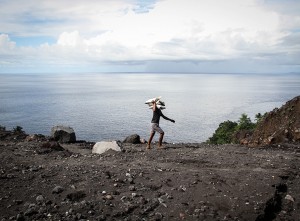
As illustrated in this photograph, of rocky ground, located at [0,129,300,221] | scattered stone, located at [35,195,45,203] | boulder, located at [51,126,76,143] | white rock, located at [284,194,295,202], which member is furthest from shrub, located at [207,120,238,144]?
scattered stone, located at [35,195,45,203]

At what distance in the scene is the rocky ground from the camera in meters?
9.08

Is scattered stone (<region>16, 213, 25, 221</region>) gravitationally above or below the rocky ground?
below

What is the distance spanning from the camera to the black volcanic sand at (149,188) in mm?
9078

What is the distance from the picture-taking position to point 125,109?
114 metres

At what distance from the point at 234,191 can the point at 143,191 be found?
3142 millimetres

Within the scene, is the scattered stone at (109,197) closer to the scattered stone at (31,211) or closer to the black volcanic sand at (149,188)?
the black volcanic sand at (149,188)

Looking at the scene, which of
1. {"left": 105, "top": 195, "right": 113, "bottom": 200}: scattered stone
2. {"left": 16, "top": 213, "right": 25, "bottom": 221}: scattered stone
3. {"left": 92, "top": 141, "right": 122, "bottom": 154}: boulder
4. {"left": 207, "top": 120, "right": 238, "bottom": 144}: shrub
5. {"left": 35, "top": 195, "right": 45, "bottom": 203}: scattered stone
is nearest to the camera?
{"left": 16, "top": 213, "right": 25, "bottom": 221}: scattered stone

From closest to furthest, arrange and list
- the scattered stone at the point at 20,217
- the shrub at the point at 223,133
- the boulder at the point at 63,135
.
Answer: the scattered stone at the point at 20,217 < the boulder at the point at 63,135 < the shrub at the point at 223,133

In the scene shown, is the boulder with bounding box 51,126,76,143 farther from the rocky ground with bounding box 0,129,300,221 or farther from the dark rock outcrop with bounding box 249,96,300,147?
the dark rock outcrop with bounding box 249,96,300,147

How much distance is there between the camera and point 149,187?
10.8 metres

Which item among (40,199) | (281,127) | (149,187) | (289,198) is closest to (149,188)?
(149,187)

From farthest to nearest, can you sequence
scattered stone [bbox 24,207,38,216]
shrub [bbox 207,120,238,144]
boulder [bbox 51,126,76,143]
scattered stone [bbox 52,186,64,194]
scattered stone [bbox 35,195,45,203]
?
shrub [bbox 207,120,238,144] → boulder [bbox 51,126,76,143] → scattered stone [bbox 52,186,64,194] → scattered stone [bbox 35,195,45,203] → scattered stone [bbox 24,207,38,216]

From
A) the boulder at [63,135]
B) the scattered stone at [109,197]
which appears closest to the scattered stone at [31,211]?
the scattered stone at [109,197]

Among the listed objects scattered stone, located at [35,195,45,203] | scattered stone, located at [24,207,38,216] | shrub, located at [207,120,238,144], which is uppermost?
scattered stone, located at [35,195,45,203]
